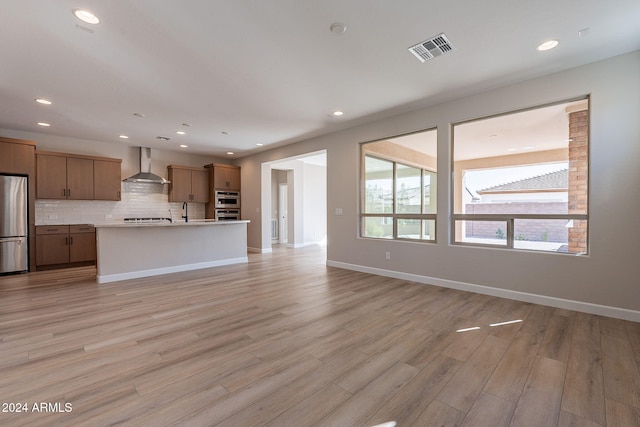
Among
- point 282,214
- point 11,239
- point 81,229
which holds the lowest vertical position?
point 11,239

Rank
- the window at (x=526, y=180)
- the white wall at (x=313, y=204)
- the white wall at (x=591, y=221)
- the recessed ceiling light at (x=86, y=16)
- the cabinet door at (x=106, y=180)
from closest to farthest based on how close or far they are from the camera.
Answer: the recessed ceiling light at (x=86, y=16), the white wall at (x=591, y=221), the window at (x=526, y=180), the cabinet door at (x=106, y=180), the white wall at (x=313, y=204)

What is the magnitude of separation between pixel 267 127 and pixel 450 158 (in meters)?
3.37

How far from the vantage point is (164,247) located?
5434mm

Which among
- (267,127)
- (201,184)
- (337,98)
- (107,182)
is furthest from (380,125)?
(107,182)

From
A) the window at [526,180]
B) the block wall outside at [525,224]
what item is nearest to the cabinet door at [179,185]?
the window at [526,180]

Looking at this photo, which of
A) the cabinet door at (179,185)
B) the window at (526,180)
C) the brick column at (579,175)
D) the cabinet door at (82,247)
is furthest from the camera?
the cabinet door at (179,185)

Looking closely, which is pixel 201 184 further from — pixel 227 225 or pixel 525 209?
pixel 525 209

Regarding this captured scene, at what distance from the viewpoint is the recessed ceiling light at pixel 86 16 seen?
2312mm

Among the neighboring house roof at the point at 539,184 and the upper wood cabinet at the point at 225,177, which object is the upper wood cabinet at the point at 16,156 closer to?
the upper wood cabinet at the point at 225,177

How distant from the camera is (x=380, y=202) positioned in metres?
5.45

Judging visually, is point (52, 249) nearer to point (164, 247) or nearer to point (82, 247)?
point (82, 247)

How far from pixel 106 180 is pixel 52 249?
5.74ft

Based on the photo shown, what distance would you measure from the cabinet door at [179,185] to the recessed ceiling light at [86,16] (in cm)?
550

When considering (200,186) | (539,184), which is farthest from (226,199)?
(539,184)
